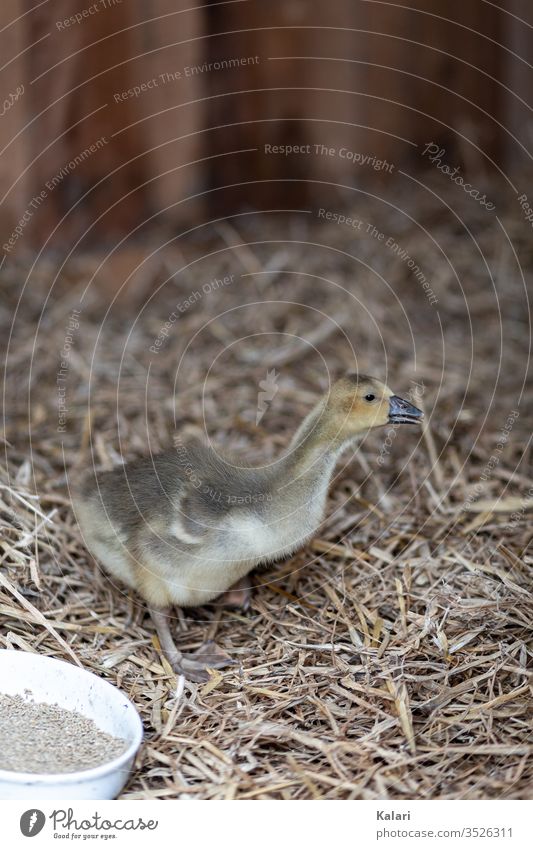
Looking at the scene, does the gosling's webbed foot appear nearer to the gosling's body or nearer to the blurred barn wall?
the gosling's body

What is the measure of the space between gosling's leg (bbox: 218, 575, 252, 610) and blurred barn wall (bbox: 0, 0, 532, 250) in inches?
71.1

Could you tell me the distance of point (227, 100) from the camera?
375cm

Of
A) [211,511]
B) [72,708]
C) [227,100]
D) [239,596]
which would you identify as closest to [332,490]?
[239,596]

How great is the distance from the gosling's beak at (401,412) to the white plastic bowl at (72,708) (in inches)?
33.1

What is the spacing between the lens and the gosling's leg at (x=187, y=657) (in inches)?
81.4

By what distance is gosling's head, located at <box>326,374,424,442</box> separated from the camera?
2.12m

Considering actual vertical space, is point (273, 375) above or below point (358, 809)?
above

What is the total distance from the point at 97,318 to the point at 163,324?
0.25 metres

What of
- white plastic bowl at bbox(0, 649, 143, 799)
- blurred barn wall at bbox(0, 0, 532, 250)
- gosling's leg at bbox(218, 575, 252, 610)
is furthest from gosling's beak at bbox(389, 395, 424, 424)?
blurred barn wall at bbox(0, 0, 532, 250)

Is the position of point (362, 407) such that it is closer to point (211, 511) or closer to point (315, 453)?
point (315, 453)

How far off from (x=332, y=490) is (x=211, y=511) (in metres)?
0.63

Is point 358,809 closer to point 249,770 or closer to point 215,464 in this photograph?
point 249,770

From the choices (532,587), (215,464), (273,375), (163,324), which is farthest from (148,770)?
(163,324)

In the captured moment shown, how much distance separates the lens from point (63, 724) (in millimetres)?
1830
